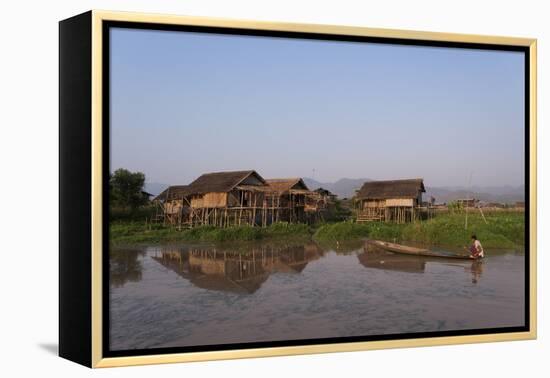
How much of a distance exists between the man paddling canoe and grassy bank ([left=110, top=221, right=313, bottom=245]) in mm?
1376

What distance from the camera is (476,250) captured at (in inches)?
303

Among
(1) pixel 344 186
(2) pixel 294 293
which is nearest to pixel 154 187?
(2) pixel 294 293

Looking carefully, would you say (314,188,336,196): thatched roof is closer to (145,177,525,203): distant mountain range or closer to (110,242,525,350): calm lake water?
(145,177,525,203): distant mountain range

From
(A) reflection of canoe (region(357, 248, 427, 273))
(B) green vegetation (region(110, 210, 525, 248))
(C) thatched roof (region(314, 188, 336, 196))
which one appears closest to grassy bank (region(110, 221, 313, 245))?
(B) green vegetation (region(110, 210, 525, 248))

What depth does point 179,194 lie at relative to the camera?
6.91 meters

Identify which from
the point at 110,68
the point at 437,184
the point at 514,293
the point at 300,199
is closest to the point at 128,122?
the point at 110,68

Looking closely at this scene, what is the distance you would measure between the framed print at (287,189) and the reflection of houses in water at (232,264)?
0.04ft

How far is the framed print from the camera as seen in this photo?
6.54 m

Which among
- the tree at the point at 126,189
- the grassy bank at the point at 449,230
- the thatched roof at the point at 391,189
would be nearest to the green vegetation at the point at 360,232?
the grassy bank at the point at 449,230

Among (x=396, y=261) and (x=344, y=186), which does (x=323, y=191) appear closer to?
(x=344, y=186)

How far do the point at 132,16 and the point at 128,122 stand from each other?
723 millimetres

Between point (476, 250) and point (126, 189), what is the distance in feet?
9.55

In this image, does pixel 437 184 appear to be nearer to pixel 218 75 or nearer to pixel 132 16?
pixel 218 75

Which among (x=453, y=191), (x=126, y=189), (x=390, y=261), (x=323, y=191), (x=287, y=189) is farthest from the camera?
(x=453, y=191)
